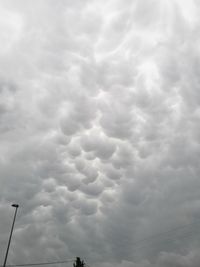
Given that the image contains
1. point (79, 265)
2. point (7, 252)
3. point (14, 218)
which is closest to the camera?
point (7, 252)

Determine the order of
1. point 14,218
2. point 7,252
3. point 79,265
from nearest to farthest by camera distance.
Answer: point 7,252 → point 14,218 → point 79,265

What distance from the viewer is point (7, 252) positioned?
42.5m

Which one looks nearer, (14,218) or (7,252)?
(7,252)

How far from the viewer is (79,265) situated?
7038cm

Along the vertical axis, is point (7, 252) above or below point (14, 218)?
below

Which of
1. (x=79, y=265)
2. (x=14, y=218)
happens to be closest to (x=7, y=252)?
(x=14, y=218)

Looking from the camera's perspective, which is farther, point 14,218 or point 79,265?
point 79,265

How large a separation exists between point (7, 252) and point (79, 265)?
32643 millimetres

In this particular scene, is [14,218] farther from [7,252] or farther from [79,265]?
[79,265]

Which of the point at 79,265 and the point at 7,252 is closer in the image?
the point at 7,252

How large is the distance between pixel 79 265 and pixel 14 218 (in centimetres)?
3061

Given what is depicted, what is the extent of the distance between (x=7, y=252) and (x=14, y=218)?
6.15m
